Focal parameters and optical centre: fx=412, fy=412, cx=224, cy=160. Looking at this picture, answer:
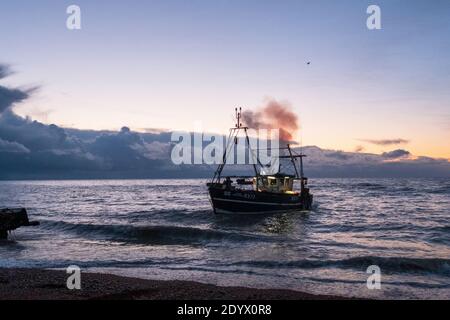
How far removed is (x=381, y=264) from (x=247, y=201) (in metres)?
25.1

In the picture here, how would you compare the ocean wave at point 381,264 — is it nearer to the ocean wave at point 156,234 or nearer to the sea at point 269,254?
the sea at point 269,254

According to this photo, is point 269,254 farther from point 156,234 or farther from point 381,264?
point 156,234

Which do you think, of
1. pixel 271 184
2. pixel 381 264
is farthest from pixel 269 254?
pixel 271 184

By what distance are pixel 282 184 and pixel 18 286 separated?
37.3 metres

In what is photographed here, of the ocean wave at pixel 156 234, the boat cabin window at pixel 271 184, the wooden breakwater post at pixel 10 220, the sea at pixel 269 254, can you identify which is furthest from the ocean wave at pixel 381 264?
the boat cabin window at pixel 271 184

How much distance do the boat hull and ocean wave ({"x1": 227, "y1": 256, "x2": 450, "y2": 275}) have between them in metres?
23.9

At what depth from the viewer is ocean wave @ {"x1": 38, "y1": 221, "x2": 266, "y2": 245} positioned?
3148 centimetres

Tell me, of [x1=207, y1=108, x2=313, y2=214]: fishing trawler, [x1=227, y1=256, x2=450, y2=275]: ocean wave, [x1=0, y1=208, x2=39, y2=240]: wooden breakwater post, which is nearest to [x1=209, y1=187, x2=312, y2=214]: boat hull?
[x1=207, y1=108, x2=313, y2=214]: fishing trawler

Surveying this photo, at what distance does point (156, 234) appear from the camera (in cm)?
3484

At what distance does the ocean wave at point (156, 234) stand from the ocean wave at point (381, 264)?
32.3ft

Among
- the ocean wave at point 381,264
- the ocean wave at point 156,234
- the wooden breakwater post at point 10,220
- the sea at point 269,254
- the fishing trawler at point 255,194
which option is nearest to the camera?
the sea at point 269,254

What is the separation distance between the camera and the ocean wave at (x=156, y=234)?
3148 centimetres

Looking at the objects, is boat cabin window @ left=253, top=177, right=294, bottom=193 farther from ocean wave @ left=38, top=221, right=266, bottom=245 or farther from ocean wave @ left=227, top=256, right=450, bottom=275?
ocean wave @ left=227, top=256, right=450, bottom=275
